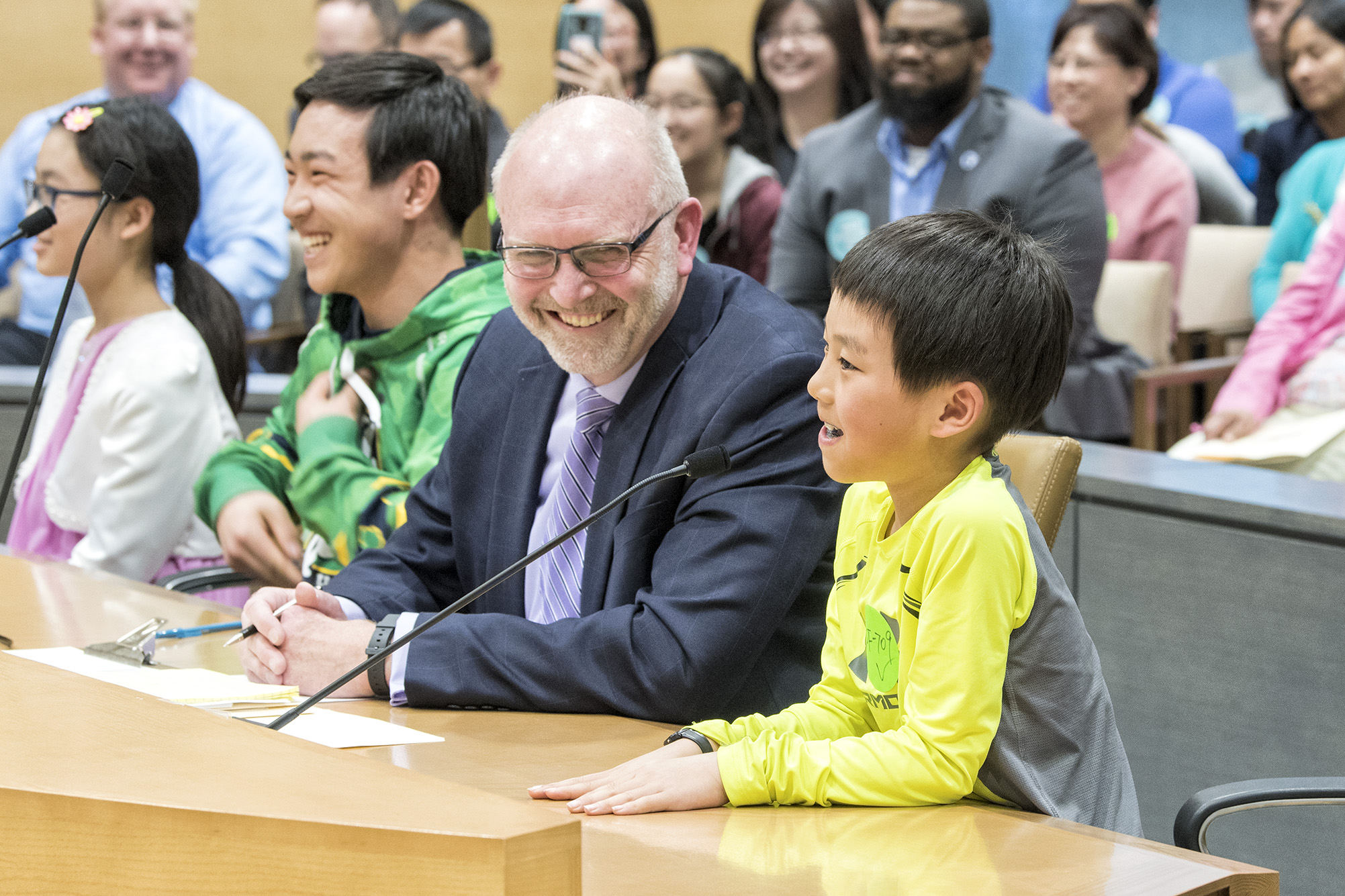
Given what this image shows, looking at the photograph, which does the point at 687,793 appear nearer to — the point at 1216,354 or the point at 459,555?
the point at 459,555

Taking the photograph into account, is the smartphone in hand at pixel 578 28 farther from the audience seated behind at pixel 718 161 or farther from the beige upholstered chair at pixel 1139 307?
the beige upholstered chair at pixel 1139 307

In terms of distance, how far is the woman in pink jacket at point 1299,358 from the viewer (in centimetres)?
312

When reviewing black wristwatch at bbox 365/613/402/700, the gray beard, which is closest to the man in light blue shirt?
the gray beard

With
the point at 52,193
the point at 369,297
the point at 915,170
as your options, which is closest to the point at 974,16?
the point at 915,170

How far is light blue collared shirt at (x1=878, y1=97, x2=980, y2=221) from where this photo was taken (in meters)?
3.46

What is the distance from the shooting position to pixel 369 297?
7.27 feet

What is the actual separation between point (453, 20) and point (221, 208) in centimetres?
95

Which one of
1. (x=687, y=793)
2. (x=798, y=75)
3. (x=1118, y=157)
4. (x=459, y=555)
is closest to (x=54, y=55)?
(x=798, y=75)

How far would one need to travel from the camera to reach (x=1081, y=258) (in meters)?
3.40

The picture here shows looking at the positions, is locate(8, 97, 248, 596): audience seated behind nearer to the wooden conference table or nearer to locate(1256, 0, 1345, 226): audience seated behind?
the wooden conference table

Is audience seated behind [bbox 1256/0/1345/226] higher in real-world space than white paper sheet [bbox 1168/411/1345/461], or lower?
higher

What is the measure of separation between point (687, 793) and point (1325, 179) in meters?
3.06

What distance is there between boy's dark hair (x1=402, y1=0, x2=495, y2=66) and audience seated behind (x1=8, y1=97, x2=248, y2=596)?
1.99 meters

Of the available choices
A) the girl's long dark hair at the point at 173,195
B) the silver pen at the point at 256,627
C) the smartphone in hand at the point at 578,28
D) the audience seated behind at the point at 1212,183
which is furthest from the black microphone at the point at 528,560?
the audience seated behind at the point at 1212,183
